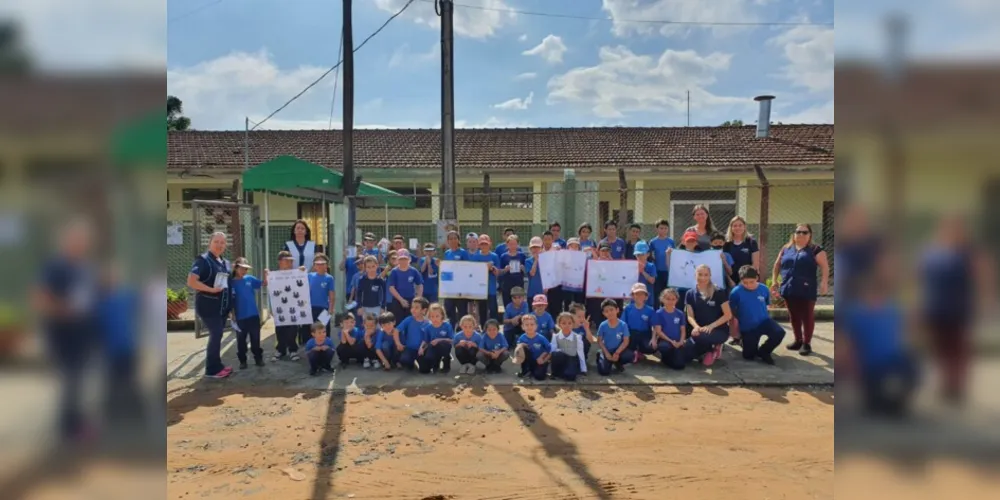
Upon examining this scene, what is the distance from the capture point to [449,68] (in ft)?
30.4

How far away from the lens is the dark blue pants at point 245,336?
675 centimetres

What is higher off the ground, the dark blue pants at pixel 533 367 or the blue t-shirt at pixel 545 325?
the blue t-shirt at pixel 545 325

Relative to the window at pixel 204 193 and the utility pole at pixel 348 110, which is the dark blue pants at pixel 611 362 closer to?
the utility pole at pixel 348 110

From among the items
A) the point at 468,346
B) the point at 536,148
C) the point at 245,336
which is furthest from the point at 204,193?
the point at 468,346

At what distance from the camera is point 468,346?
253 inches

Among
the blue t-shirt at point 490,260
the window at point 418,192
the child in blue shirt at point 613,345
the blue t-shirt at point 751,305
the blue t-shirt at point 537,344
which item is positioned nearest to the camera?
the blue t-shirt at point 537,344

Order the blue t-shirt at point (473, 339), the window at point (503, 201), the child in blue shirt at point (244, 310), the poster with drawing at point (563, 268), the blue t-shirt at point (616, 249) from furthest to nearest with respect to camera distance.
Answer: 1. the window at point (503, 201)
2. the blue t-shirt at point (616, 249)
3. the poster with drawing at point (563, 268)
4. the child in blue shirt at point (244, 310)
5. the blue t-shirt at point (473, 339)

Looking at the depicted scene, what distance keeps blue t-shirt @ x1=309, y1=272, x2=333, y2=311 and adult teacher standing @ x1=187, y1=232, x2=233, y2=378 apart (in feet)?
3.38

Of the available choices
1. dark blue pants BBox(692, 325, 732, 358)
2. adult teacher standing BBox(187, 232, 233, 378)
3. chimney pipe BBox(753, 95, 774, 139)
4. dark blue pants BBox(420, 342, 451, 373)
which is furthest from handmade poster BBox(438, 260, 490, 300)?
chimney pipe BBox(753, 95, 774, 139)

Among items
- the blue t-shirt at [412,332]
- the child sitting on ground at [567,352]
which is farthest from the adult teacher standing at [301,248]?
the child sitting on ground at [567,352]

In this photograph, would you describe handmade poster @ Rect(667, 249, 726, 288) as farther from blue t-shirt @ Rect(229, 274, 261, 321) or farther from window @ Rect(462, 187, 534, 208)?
window @ Rect(462, 187, 534, 208)

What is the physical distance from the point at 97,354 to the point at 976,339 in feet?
4.71

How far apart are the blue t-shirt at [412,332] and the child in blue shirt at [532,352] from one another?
3.75 ft

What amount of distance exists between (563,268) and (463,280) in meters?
1.38
